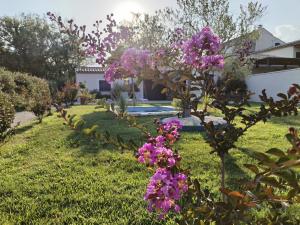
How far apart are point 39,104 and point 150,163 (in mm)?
11711

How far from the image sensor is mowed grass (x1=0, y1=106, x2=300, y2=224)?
391cm

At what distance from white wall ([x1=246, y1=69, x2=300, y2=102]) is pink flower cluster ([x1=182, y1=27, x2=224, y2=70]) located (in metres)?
23.1

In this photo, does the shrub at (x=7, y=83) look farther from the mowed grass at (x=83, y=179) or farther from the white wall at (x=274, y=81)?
the white wall at (x=274, y=81)

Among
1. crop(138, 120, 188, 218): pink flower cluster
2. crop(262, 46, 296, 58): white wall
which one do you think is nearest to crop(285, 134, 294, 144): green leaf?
crop(138, 120, 188, 218): pink flower cluster

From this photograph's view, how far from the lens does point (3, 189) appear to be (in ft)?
15.8

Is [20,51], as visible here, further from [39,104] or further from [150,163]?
[150,163]

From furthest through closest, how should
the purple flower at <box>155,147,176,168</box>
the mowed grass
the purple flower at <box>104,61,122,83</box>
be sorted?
the mowed grass, the purple flower at <box>104,61,122,83</box>, the purple flower at <box>155,147,176,168</box>

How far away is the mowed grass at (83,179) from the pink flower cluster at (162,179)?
474mm

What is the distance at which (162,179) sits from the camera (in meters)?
1.81

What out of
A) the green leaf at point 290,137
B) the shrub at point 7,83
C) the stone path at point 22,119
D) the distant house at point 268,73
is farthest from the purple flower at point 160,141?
the distant house at point 268,73

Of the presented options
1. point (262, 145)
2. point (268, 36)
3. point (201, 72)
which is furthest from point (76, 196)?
point (268, 36)

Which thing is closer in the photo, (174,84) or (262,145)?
(174,84)

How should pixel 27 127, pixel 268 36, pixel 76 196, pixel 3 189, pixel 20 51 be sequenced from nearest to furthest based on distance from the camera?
1. pixel 76 196
2. pixel 3 189
3. pixel 27 127
4. pixel 20 51
5. pixel 268 36

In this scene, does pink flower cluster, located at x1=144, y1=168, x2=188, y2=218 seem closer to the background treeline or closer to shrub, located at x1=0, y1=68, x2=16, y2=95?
shrub, located at x1=0, y1=68, x2=16, y2=95
